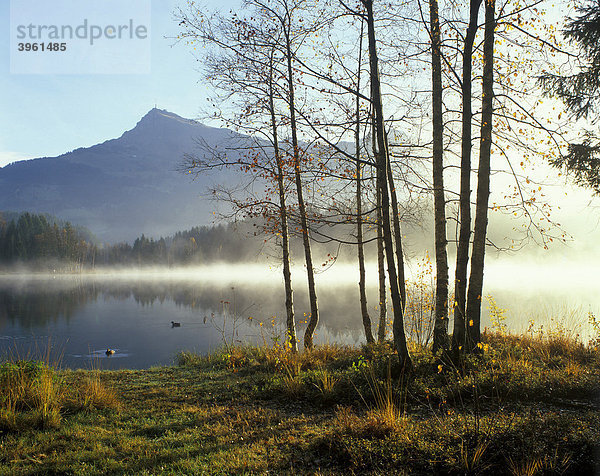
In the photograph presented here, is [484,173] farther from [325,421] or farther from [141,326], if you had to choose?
[141,326]

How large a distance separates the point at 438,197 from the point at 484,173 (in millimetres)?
998

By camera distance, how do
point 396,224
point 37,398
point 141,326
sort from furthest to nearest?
point 141,326 → point 396,224 → point 37,398

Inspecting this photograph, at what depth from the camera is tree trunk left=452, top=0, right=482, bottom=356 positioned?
752 centimetres

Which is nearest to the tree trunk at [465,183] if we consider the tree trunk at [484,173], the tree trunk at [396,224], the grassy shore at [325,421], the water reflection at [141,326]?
the tree trunk at [484,173]

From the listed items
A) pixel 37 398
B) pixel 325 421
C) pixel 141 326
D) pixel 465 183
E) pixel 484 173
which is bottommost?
pixel 141 326

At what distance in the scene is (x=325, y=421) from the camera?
18.4 feet

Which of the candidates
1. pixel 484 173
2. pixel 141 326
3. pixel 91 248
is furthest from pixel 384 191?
pixel 91 248

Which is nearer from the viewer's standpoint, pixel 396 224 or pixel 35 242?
pixel 396 224

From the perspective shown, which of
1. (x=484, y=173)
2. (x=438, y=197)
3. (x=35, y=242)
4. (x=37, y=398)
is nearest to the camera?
(x=37, y=398)

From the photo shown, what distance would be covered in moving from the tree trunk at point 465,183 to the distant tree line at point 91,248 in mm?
76143

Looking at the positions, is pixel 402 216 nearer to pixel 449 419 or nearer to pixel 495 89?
pixel 495 89

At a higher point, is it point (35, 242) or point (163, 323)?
point (35, 242)

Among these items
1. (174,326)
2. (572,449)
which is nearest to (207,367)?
(572,449)

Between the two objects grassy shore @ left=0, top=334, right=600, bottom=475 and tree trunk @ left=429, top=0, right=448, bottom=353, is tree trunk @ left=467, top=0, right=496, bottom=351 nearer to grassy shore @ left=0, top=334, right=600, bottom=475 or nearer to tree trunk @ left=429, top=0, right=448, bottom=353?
tree trunk @ left=429, top=0, right=448, bottom=353
